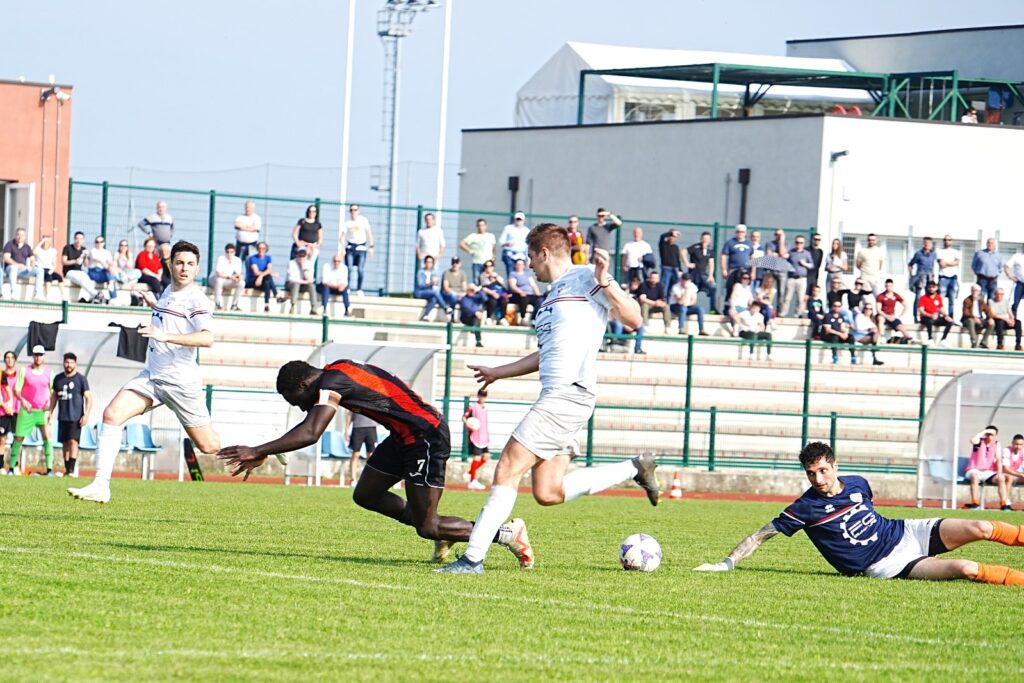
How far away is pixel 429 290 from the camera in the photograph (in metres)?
31.0

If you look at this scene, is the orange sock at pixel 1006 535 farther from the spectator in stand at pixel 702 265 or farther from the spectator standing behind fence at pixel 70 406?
the spectator in stand at pixel 702 265

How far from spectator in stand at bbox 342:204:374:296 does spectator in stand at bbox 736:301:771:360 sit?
289 inches

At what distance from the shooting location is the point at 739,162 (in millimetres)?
40594

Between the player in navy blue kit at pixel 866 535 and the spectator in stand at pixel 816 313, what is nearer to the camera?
the player in navy blue kit at pixel 866 535

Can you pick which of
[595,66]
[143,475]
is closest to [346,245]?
[143,475]

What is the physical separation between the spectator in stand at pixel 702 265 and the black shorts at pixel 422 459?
2318 cm

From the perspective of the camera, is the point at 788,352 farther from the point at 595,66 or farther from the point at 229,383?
the point at 595,66

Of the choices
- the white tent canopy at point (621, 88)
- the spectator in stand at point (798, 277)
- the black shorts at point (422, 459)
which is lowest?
the black shorts at point (422, 459)

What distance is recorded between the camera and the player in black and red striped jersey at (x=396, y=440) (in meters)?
9.62

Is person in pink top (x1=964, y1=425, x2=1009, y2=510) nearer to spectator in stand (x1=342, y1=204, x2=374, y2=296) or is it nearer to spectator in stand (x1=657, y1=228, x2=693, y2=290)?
spectator in stand (x1=657, y1=228, x2=693, y2=290)

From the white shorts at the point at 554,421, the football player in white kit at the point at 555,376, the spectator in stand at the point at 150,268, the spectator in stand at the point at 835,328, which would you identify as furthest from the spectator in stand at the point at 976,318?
the white shorts at the point at 554,421

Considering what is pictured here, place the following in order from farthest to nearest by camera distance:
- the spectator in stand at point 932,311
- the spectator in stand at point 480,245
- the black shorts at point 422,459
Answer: the spectator in stand at point 932,311
the spectator in stand at point 480,245
the black shorts at point 422,459

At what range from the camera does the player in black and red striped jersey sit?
9.62 m

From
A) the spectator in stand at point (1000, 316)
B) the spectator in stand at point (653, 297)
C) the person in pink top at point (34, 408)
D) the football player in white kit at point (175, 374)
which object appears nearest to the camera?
the football player in white kit at point (175, 374)
